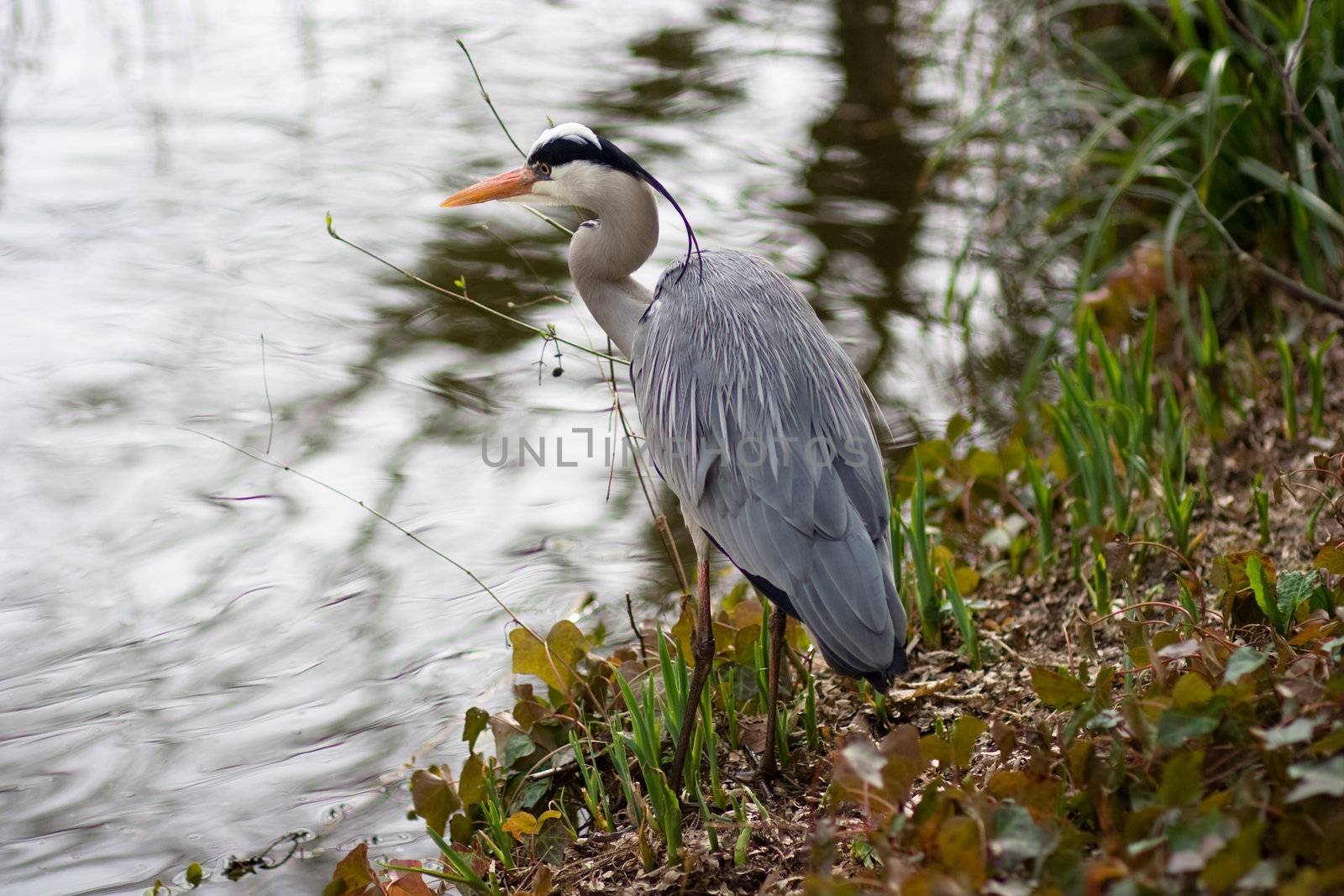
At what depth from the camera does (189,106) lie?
780cm

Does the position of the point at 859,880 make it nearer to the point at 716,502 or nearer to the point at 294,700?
the point at 716,502

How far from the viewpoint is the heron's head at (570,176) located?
343 cm

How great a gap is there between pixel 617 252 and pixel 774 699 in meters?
1.29

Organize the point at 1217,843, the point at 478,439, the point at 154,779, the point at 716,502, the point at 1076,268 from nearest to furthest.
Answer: the point at 1217,843 → the point at 716,502 → the point at 154,779 → the point at 478,439 → the point at 1076,268

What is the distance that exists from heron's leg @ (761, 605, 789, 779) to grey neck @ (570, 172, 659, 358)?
879 millimetres

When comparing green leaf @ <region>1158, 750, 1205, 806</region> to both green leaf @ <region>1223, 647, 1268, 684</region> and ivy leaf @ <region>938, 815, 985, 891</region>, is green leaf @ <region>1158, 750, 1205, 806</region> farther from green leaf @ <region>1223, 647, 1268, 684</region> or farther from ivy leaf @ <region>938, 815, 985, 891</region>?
ivy leaf @ <region>938, 815, 985, 891</region>

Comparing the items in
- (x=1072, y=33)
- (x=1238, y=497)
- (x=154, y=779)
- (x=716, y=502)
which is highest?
(x=1072, y=33)

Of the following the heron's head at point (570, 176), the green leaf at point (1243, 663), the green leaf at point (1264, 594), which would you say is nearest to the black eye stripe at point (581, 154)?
the heron's head at point (570, 176)

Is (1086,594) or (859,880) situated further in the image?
(1086,594)

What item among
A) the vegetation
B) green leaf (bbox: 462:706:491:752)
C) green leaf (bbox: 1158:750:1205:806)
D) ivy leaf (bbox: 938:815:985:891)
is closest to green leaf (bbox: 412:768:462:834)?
the vegetation

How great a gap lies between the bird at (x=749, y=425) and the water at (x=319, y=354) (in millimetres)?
365

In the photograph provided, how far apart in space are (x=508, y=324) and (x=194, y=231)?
1.89m

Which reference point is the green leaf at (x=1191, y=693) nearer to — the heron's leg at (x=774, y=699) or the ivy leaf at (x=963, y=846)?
the ivy leaf at (x=963, y=846)

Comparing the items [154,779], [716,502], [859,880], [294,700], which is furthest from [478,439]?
[859,880]
